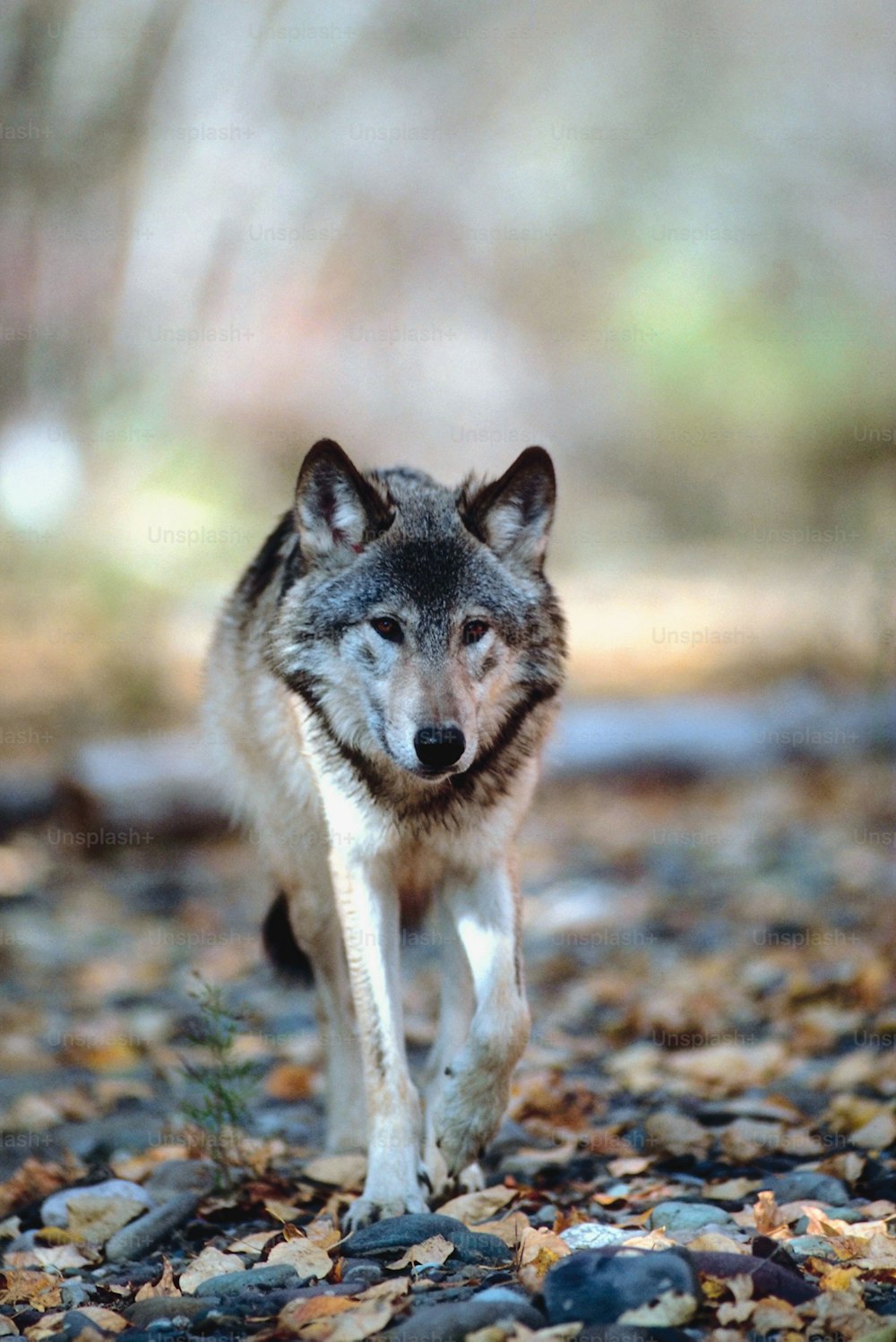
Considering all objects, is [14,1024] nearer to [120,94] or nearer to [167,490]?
[167,490]

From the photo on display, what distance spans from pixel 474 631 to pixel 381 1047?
133cm

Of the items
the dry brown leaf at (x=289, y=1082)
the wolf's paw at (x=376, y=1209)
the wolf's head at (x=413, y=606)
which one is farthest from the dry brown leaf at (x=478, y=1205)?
the dry brown leaf at (x=289, y=1082)

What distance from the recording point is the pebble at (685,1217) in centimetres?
397

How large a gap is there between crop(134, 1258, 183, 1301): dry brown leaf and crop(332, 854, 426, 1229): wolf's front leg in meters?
0.58

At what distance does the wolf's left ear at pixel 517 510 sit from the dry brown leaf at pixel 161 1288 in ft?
7.76

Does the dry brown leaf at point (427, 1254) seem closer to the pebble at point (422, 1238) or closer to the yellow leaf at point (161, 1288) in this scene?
the pebble at point (422, 1238)

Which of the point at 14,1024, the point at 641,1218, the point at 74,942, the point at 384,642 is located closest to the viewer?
the point at 641,1218

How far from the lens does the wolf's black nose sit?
159 inches

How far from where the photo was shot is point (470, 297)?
68.2 feet

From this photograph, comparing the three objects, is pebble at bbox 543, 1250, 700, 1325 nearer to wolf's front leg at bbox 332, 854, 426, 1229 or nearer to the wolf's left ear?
wolf's front leg at bbox 332, 854, 426, 1229

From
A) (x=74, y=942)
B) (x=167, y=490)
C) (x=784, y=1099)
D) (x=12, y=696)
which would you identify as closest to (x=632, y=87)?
(x=167, y=490)

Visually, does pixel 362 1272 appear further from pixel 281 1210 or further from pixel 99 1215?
pixel 99 1215

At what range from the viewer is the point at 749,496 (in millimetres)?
19234

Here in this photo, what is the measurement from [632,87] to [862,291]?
4693 millimetres
